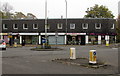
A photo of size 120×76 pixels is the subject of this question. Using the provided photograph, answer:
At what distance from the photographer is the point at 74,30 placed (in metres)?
55.1

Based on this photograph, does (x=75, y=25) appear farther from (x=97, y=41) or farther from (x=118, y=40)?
(x=118, y=40)

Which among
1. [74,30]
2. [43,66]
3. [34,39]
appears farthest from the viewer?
[34,39]

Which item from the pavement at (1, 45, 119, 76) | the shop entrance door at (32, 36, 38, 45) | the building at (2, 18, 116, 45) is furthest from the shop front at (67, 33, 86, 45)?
the pavement at (1, 45, 119, 76)

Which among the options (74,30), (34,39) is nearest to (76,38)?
(74,30)

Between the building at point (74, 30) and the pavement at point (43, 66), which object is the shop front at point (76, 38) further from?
the pavement at point (43, 66)

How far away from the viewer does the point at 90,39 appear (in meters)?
54.8

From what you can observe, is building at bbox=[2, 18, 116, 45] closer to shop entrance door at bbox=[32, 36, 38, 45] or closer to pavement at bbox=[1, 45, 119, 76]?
shop entrance door at bbox=[32, 36, 38, 45]

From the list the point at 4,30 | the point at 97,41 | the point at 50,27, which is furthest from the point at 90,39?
the point at 4,30

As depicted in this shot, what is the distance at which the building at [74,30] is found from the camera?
5467cm

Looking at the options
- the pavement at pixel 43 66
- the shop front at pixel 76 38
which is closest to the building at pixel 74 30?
the shop front at pixel 76 38

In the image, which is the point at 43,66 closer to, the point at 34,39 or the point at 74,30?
the point at 74,30

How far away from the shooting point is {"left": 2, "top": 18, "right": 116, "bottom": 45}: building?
54.7m

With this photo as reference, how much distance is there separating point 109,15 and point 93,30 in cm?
2299

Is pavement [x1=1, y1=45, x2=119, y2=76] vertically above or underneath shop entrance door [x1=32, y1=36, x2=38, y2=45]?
underneath
